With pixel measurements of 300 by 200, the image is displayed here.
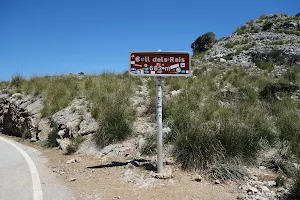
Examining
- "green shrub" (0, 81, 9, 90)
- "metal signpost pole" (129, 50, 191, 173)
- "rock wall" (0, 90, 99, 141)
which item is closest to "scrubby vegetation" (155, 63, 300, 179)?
"metal signpost pole" (129, 50, 191, 173)

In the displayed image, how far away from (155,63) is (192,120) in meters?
1.89

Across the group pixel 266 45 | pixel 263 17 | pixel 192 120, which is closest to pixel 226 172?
pixel 192 120

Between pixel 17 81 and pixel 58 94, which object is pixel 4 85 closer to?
pixel 17 81

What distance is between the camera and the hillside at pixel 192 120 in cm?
561

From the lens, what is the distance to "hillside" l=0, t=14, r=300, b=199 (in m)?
5.61

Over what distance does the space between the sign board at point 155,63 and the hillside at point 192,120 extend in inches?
60.9

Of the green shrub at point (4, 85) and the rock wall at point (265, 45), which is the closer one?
the green shrub at point (4, 85)

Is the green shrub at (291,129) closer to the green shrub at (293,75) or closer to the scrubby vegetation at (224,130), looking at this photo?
the scrubby vegetation at (224,130)

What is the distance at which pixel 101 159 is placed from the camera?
23.4 ft

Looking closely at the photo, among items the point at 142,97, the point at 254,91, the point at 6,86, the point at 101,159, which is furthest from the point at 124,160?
the point at 6,86

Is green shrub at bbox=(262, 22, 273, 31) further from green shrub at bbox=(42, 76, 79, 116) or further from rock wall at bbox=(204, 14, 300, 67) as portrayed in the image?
green shrub at bbox=(42, 76, 79, 116)

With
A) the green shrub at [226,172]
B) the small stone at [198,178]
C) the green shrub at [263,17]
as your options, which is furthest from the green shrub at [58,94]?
the green shrub at [263,17]

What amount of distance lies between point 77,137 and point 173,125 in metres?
3.31

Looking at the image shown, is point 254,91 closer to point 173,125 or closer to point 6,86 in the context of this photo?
point 173,125
